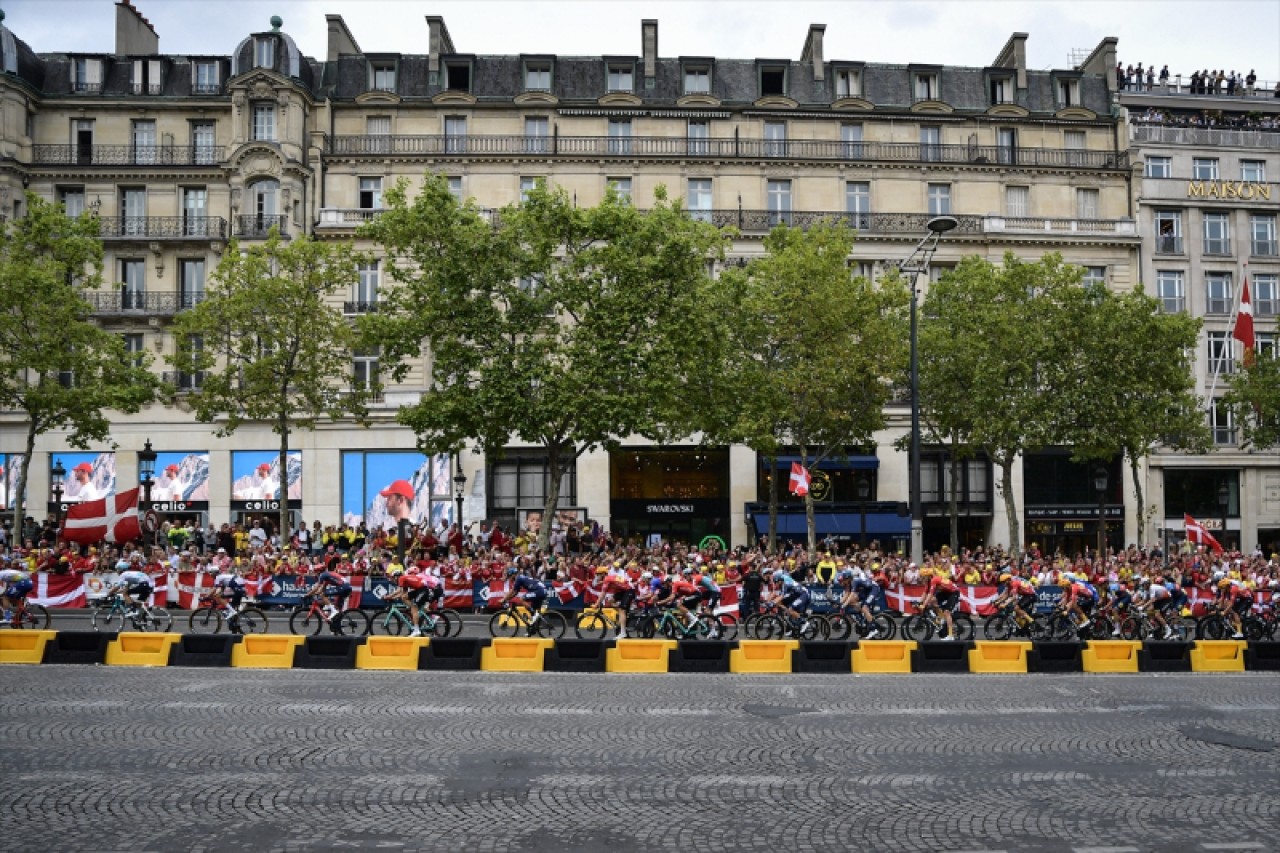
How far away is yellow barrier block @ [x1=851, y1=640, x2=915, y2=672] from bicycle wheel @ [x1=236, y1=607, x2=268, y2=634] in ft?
38.9

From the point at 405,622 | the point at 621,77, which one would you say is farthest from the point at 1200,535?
the point at 621,77

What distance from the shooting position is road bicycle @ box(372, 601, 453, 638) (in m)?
22.3

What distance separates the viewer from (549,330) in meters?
33.3

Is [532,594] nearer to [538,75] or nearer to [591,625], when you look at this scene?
[591,625]

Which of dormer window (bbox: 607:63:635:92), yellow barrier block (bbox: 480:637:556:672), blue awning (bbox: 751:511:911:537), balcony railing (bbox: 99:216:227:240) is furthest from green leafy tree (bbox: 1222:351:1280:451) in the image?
balcony railing (bbox: 99:216:227:240)

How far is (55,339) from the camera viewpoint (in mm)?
34938

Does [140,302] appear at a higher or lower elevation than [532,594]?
higher

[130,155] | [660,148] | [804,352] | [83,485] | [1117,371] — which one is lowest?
[83,485]

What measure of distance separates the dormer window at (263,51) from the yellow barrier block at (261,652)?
31764 millimetres

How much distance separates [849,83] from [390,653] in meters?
36.0

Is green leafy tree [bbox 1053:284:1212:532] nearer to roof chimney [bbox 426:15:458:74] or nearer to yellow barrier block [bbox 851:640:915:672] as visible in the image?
yellow barrier block [bbox 851:640:915:672]

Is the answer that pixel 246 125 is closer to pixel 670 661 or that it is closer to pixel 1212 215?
pixel 670 661

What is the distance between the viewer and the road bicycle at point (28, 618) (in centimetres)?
2286

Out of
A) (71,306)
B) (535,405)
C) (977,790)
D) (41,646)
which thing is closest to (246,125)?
(71,306)
